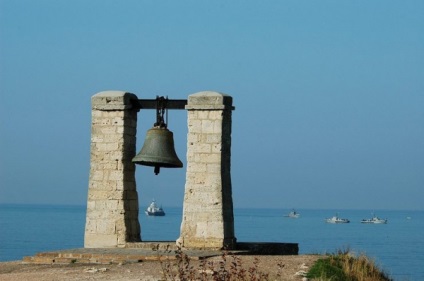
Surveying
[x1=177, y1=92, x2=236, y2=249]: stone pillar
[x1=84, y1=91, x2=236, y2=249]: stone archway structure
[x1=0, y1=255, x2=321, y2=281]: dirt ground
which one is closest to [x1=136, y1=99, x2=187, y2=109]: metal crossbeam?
[x1=84, y1=91, x2=236, y2=249]: stone archway structure

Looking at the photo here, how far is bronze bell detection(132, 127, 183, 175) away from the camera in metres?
22.4

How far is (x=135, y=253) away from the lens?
2205cm

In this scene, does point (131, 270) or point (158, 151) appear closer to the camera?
point (131, 270)

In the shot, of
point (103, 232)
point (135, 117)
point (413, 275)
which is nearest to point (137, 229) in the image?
point (103, 232)

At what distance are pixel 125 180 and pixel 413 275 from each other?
20897 mm

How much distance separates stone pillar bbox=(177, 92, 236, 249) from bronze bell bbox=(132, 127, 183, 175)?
1.67ft

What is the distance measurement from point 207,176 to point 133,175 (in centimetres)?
176

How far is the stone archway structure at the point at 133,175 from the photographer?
2288cm

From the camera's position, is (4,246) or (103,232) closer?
(103,232)

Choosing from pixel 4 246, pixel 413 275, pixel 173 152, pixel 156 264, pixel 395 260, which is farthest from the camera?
pixel 4 246

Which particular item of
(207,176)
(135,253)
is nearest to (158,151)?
(207,176)

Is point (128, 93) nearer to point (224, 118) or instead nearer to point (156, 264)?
point (224, 118)

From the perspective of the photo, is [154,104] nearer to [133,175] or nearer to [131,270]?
[133,175]

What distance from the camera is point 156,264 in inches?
815
